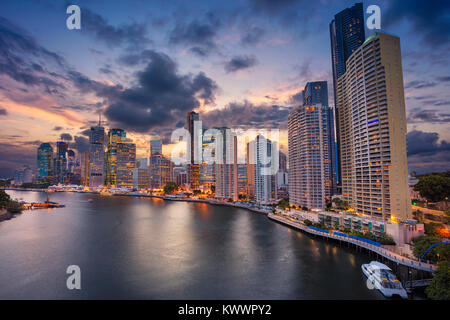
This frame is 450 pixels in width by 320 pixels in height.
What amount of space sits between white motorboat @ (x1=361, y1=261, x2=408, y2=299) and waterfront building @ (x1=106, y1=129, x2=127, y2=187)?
18362 centimetres

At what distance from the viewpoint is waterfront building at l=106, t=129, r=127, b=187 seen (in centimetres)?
17750

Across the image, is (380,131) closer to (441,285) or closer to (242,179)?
(441,285)

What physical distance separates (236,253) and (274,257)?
456 cm

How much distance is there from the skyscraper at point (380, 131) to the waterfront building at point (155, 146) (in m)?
151

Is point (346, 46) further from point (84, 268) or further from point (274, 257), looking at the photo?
point (84, 268)

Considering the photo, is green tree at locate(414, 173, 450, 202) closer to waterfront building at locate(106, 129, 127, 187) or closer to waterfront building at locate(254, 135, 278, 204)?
waterfront building at locate(254, 135, 278, 204)

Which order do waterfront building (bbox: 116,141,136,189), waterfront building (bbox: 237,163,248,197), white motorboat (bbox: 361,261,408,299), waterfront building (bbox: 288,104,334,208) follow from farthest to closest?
1. waterfront building (bbox: 116,141,136,189)
2. waterfront building (bbox: 237,163,248,197)
3. waterfront building (bbox: 288,104,334,208)
4. white motorboat (bbox: 361,261,408,299)

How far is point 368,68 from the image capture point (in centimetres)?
3853

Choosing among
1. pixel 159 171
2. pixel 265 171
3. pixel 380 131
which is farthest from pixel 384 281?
pixel 159 171

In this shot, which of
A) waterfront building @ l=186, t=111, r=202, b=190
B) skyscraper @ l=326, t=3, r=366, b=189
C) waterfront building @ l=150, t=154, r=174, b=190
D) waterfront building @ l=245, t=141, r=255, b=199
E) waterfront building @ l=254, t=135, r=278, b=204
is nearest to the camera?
waterfront building @ l=254, t=135, r=278, b=204

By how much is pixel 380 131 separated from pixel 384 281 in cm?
2619

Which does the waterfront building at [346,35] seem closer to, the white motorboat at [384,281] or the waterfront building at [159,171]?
the white motorboat at [384,281]

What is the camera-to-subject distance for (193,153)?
174 m

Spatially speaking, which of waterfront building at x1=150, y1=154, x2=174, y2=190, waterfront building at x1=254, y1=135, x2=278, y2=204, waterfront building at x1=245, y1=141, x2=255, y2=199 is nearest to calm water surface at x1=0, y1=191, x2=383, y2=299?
waterfront building at x1=254, y1=135, x2=278, y2=204
